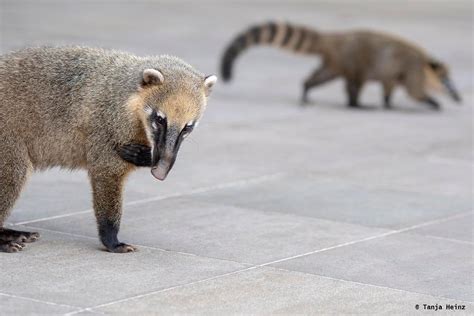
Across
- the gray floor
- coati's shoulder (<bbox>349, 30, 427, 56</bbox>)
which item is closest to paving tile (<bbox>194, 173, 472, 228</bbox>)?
the gray floor

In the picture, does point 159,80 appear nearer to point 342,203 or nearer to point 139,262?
point 139,262

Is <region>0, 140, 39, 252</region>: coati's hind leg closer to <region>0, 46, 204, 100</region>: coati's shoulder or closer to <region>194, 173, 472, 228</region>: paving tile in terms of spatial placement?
<region>0, 46, 204, 100</region>: coati's shoulder

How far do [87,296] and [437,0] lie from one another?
2386 cm

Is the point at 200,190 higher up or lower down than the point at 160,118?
lower down

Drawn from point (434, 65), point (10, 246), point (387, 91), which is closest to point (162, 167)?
point (10, 246)

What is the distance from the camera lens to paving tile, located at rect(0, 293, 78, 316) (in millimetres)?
6211

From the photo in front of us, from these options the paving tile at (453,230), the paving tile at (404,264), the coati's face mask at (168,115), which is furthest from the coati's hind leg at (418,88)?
the coati's face mask at (168,115)

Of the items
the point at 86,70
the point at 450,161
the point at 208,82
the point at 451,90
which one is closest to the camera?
the point at 208,82

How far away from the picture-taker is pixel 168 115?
715 centimetres

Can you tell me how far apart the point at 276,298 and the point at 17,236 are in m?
1.97

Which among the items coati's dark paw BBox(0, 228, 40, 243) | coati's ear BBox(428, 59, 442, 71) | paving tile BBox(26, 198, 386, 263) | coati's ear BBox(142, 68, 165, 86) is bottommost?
paving tile BBox(26, 198, 386, 263)

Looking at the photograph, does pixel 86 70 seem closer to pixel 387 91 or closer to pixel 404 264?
pixel 404 264

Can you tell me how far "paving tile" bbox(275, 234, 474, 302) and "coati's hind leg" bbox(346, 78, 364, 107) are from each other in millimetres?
6360

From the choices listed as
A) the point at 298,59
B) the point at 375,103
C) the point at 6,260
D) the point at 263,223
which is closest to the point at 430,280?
the point at 263,223
